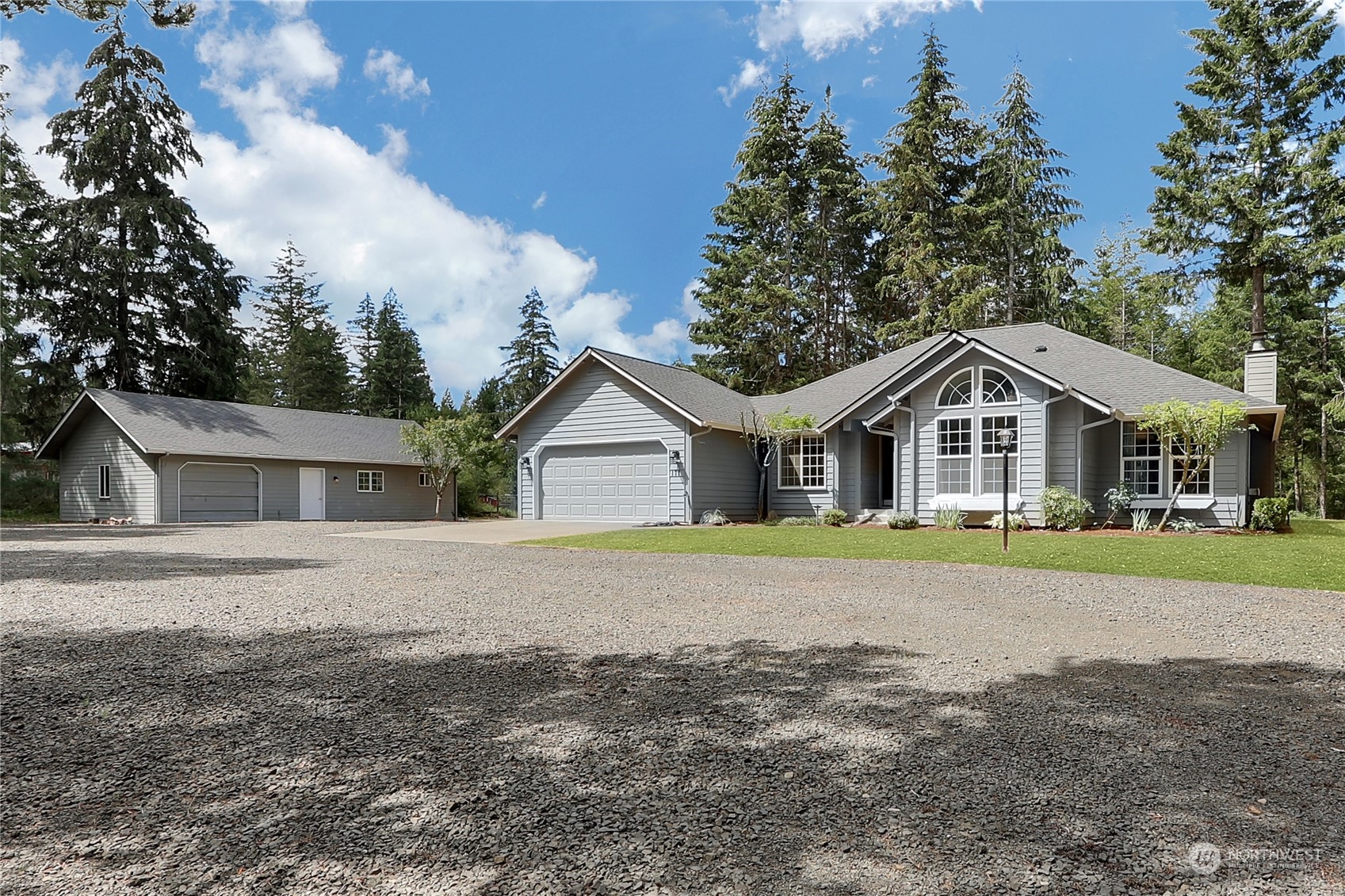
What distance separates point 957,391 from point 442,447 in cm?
1813

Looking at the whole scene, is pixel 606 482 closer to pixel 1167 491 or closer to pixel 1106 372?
pixel 1106 372

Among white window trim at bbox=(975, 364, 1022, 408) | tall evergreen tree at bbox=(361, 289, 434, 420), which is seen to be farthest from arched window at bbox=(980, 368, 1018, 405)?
tall evergreen tree at bbox=(361, 289, 434, 420)

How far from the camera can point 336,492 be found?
27.0 metres

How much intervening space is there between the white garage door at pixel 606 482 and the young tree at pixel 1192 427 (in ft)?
38.1

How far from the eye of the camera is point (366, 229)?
16.5 meters

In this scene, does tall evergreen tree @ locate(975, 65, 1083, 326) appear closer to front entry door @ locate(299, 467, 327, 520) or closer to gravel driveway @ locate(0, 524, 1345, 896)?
gravel driveway @ locate(0, 524, 1345, 896)

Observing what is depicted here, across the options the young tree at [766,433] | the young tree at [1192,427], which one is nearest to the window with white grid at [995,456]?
the young tree at [1192,427]

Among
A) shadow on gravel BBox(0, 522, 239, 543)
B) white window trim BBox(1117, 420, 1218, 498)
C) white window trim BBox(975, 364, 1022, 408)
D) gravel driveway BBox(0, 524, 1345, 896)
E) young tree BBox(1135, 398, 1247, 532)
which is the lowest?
shadow on gravel BBox(0, 522, 239, 543)

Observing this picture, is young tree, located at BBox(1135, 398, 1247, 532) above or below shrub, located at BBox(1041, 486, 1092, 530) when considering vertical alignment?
above

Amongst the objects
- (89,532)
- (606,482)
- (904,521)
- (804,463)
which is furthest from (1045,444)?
(89,532)

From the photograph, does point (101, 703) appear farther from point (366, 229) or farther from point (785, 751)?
point (366, 229)

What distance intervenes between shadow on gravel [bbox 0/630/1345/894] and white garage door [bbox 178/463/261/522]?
21697mm

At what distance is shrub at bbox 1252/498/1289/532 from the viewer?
15.6 meters

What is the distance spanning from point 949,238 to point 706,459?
60.4ft
